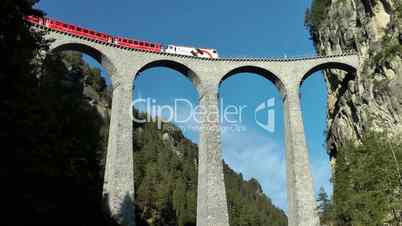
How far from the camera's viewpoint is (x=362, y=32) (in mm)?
42125

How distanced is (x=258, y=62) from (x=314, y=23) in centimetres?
1415

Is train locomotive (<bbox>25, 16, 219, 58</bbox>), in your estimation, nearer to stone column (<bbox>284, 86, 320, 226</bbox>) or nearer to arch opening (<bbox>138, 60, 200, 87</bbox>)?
arch opening (<bbox>138, 60, 200, 87</bbox>)

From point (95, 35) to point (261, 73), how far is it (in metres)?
16.0

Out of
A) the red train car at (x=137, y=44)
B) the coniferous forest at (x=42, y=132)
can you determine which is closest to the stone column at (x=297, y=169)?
the red train car at (x=137, y=44)

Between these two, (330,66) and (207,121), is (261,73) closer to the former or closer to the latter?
(330,66)

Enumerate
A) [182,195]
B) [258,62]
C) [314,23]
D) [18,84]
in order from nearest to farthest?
1. [18,84]
2. [258,62]
3. [314,23]
4. [182,195]

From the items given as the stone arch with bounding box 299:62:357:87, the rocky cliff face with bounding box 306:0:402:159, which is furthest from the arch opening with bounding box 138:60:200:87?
the rocky cliff face with bounding box 306:0:402:159

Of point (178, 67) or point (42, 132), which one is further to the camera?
point (178, 67)

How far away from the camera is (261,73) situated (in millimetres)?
42906

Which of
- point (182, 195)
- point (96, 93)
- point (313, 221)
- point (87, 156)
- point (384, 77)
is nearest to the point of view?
point (87, 156)

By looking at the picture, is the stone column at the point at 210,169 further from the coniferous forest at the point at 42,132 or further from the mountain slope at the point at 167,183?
the mountain slope at the point at 167,183

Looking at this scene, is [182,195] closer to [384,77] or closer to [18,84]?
[384,77]

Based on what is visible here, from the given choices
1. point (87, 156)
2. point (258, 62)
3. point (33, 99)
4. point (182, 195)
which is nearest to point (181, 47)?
point (258, 62)

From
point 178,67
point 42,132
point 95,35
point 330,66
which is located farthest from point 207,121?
point 42,132
